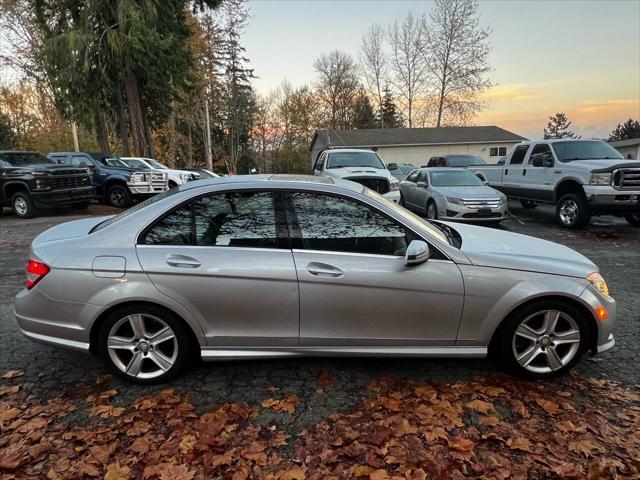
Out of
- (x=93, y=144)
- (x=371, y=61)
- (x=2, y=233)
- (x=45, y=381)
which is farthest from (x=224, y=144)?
(x=45, y=381)

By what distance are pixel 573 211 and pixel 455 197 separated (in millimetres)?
2790

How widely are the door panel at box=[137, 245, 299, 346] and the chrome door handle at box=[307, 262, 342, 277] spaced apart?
0.13 m

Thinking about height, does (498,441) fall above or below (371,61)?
below

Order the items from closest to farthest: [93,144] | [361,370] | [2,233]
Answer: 1. [361,370]
2. [2,233]
3. [93,144]

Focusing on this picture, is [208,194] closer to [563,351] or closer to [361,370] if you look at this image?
[361,370]

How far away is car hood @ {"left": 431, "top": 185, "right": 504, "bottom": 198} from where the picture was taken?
31.9ft

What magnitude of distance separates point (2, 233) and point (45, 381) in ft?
27.5

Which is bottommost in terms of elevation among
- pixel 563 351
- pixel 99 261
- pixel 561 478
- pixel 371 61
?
pixel 561 478

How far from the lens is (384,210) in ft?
10.2

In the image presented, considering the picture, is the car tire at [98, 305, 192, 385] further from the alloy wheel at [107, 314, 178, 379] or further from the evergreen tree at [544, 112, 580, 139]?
the evergreen tree at [544, 112, 580, 139]

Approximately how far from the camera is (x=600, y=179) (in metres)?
8.92

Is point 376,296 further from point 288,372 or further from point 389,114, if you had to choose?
point 389,114

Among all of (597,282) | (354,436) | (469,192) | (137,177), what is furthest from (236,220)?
(137,177)

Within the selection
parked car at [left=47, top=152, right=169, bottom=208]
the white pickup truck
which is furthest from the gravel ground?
parked car at [left=47, top=152, right=169, bottom=208]
